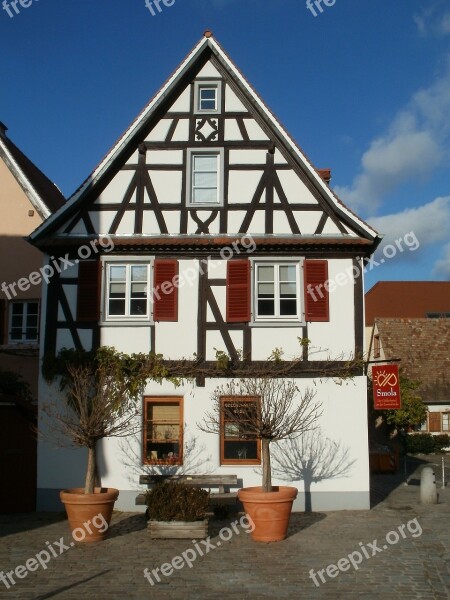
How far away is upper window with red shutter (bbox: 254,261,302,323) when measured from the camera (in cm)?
1614

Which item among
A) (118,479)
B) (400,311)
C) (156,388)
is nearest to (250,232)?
(156,388)

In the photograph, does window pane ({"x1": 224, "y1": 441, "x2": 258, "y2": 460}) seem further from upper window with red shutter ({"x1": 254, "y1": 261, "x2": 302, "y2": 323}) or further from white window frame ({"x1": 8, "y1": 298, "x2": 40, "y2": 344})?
white window frame ({"x1": 8, "y1": 298, "x2": 40, "y2": 344})

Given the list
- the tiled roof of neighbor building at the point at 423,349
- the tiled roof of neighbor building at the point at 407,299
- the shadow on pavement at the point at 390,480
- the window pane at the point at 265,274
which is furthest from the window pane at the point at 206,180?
the tiled roof of neighbor building at the point at 407,299

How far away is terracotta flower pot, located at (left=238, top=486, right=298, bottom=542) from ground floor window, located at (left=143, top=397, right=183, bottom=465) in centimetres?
381

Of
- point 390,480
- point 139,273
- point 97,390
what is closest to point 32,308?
point 139,273

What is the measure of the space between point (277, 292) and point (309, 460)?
12.9 feet

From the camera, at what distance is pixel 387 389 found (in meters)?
16.5

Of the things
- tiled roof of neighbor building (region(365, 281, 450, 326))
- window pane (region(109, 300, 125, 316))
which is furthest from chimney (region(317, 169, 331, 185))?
tiled roof of neighbor building (region(365, 281, 450, 326))

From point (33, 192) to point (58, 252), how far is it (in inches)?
157

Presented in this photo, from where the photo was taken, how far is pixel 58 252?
16547 mm

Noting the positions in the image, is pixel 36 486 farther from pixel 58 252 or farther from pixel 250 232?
pixel 250 232

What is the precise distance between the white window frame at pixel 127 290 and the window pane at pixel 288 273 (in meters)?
3.13

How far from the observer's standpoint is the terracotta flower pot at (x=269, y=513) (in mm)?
12289

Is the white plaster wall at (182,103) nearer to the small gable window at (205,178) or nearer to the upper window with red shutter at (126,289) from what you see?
the small gable window at (205,178)
